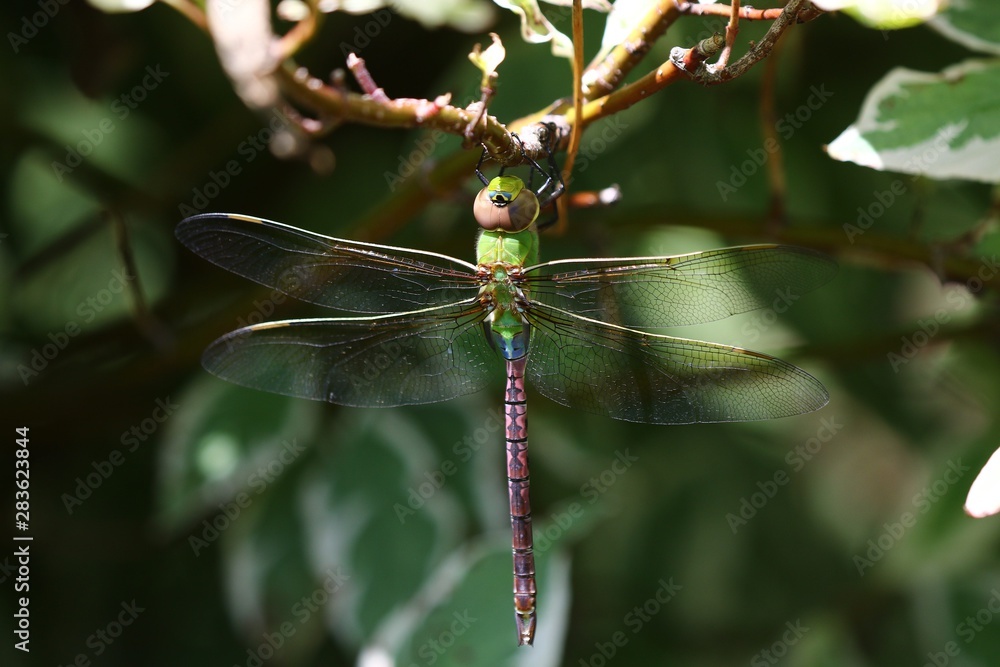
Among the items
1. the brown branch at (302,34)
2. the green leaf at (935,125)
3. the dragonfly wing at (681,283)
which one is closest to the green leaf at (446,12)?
the brown branch at (302,34)

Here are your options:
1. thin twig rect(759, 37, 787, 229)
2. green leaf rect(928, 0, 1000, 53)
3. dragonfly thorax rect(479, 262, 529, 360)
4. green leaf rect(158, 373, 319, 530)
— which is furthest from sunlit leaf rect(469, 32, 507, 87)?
green leaf rect(158, 373, 319, 530)

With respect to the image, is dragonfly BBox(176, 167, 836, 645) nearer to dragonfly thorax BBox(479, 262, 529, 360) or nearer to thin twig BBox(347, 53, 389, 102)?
dragonfly thorax BBox(479, 262, 529, 360)

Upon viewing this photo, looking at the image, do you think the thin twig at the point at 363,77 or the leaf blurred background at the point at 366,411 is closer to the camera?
the thin twig at the point at 363,77

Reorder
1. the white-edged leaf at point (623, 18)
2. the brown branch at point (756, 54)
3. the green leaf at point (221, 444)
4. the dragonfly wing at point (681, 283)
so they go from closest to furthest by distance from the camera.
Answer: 1. the brown branch at point (756, 54)
2. the white-edged leaf at point (623, 18)
3. the dragonfly wing at point (681, 283)
4. the green leaf at point (221, 444)

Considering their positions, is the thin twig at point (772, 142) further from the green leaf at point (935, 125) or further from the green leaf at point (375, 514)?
the green leaf at point (375, 514)

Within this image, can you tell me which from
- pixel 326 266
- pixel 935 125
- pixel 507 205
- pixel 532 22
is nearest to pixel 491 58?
pixel 532 22
